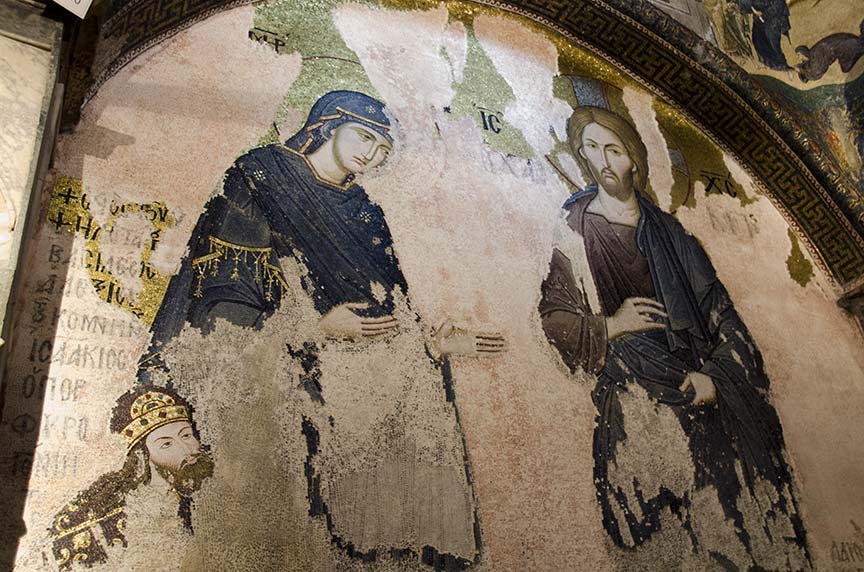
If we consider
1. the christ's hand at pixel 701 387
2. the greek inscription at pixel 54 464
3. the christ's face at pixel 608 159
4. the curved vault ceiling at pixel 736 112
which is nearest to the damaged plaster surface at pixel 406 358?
the greek inscription at pixel 54 464

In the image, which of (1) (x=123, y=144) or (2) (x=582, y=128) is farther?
(2) (x=582, y=128)

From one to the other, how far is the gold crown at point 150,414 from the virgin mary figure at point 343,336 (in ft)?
0.43

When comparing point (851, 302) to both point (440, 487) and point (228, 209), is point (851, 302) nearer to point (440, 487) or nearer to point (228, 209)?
point (440, 487)

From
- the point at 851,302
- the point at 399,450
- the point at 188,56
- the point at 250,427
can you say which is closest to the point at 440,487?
the point at 399,450

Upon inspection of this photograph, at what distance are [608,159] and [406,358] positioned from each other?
8.42 ft

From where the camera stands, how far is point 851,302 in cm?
698

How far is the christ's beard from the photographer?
3.82 m

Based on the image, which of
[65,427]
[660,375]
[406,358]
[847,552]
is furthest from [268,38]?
[847,552]

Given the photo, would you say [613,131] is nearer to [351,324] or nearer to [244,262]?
[351,324]

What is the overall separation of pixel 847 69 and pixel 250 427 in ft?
20.1

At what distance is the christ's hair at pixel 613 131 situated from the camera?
20.8 ft

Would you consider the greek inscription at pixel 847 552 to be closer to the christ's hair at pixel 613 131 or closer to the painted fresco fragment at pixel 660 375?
the painted fresco fragment at pixel 660 375

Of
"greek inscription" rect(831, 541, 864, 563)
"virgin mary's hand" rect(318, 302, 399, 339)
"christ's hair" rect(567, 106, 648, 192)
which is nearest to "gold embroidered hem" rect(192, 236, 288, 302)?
"virgin mary's hand" rect(318, 302, 399, 339)

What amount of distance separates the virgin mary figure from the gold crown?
13cm
